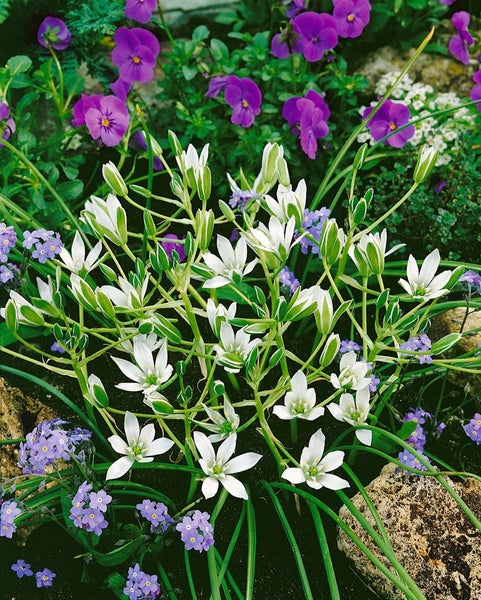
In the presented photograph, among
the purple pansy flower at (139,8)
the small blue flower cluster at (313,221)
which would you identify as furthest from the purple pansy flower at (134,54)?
the small blue flower cluster at (313,221)

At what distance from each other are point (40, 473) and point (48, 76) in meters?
1.49

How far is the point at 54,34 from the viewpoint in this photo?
9.00 ft

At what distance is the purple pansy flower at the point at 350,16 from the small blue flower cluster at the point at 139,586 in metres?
2.09

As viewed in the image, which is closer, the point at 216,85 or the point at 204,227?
the point at 204,227

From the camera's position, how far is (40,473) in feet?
5.76

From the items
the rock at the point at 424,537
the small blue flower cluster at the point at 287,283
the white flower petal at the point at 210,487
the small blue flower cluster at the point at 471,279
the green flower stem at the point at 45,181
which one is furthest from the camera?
the small blue flower cluster at the point at 287,283

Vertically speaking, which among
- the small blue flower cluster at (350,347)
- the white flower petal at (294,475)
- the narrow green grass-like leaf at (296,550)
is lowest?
the narrow green grass-like leaf at (296,550)

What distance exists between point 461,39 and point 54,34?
60.8 inches

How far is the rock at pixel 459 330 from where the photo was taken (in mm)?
2262

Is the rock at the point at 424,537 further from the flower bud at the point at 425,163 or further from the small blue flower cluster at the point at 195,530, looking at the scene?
the flower bud at the point at 425,163

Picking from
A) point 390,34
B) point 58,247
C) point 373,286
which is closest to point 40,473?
point 58,247

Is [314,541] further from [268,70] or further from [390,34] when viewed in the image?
[390,34]

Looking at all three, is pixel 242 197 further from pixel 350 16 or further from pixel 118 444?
pixel 350 16

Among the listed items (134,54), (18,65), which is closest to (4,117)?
(18,65)
